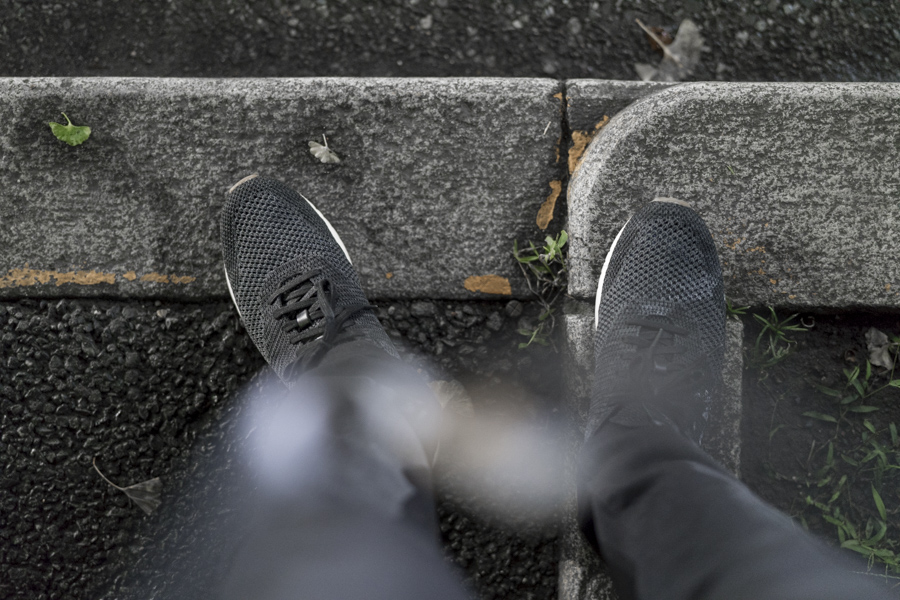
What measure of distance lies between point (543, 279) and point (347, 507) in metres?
0.87

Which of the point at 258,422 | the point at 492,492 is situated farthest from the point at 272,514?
the point at 492,492

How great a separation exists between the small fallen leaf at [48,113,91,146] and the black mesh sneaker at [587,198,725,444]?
153cm

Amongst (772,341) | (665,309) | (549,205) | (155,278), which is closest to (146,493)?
(155,278)

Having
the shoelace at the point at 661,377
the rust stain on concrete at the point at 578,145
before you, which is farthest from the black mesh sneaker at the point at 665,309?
the rust stain on concrete at the point at 578,145

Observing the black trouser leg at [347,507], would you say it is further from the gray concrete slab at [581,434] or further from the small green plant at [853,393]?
the small green plant at [853,393]

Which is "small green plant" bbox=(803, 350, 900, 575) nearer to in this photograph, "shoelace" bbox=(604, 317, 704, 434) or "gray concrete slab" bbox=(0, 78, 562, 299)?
"shoelace" bbox=(604, 317, 704, 434)

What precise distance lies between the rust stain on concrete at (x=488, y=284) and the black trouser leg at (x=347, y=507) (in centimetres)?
42

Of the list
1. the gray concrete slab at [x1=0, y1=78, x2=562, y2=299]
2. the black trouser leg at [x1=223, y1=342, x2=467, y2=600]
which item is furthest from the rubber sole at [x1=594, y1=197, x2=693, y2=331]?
the black trouser leg at [x1=223, y1=342, x2=467, y2=600]

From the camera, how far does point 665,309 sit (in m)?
1.51

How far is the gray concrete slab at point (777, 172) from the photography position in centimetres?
151

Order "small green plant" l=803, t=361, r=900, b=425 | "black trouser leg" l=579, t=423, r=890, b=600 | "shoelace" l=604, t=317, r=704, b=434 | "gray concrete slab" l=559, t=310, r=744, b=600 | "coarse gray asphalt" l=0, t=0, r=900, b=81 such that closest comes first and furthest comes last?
"black trouser leg" l=579, t=423, r=890, b=600 < "shoelace" l=604, t=317, r=704, b=434 < "gray concrete slab" l=559, t=310, r=744, b=600 < "small green plant" l=803, t=361, r=900, b=425 < "coarse gray asphalt" l=0, t=0, r=900, b=81

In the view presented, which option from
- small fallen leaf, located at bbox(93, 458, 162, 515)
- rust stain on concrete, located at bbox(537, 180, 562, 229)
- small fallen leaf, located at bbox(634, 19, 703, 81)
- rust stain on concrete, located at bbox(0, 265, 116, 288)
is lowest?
small fallen leaf, located at bbox(93, 458, 162, 515)

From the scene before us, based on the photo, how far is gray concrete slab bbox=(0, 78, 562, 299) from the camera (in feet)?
5.20

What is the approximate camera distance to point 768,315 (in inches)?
62.4
